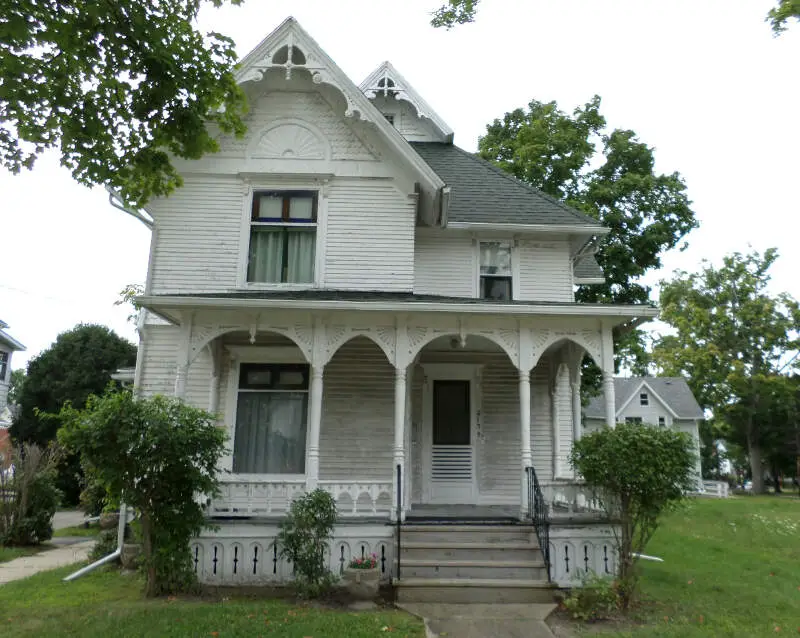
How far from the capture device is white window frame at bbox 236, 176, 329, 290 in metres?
11.2

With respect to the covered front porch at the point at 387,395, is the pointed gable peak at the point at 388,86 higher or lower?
higher

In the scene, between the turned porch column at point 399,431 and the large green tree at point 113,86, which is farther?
the turned porch column at point 399,431

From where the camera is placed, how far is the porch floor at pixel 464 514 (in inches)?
352

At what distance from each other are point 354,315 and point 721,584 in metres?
7.02

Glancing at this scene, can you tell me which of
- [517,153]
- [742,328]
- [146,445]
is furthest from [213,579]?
[742,328]

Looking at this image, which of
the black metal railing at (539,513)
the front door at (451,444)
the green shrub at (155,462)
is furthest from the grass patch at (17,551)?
the black metal railing at (539,513)

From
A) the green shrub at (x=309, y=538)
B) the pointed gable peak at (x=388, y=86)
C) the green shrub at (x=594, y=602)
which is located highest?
the pointed gable peak at (x=388, y=86)

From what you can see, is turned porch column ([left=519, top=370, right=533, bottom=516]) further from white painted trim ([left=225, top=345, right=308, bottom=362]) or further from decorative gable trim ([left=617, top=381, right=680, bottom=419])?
decorative gable trim ([left=617, top=381, right=680, bottom=419])

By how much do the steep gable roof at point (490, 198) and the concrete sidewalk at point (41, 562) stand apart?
10.1m

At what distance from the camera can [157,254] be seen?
11.2m

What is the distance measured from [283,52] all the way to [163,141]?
4.46 meters

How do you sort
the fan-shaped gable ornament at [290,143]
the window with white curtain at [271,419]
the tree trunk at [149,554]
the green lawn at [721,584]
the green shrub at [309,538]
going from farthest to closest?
the fan-shaped gable ornament at [290,143]
the window with white curtain at [271,419]
the green shrub at [309,538]
the tree trunk at [149,554]
the green lawn at [721,584]

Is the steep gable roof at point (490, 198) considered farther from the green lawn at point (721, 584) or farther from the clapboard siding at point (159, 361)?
the green lawn at point (721, 584)

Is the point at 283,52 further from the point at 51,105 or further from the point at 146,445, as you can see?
the point at 146,445
